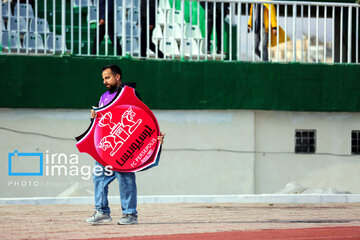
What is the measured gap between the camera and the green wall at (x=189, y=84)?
13578mm

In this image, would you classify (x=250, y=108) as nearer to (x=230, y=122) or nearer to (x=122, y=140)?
(x=230, y=122)

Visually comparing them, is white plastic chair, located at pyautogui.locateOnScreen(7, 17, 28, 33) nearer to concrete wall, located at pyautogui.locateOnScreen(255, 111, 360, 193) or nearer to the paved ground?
the paved ground

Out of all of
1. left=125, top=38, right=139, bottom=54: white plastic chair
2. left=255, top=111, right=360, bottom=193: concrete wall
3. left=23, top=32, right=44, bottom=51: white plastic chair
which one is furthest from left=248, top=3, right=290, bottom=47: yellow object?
left=23, top=32, right=44, bottom=51: white plastic chair

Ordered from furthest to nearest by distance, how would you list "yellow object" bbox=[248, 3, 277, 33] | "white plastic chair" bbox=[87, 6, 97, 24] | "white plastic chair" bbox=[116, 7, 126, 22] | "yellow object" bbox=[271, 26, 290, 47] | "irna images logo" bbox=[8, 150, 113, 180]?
1. "yellow object" bbox=[271, 26, 290, 47]
2. "yellow object" bbox=[248, 3, 277, 33]
3. "white plastic chair" bbox=[87, 6, 97, 24]
4. "white plastic chair" bbox=[116, 7, 126, 22]
5. "irna images logo" bbox=[8, 150, 113, 180]

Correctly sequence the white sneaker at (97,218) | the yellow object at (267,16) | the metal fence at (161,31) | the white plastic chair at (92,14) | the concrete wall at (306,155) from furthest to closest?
the yellow object at (267,16) < the white plastic chair at (92,14) < the concrete wall at (306,155) < the metal fence at (161,31) < the white sneaker at (97,218)

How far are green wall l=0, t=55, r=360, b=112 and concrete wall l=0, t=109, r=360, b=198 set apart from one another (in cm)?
22

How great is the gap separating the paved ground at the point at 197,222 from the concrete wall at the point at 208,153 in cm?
139

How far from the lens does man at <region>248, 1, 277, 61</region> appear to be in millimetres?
14766

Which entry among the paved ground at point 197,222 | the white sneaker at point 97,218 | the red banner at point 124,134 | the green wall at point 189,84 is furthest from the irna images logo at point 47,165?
the white sneaker at point 97,218

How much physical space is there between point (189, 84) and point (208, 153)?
4.45 feet

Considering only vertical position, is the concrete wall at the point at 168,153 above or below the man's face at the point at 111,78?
below

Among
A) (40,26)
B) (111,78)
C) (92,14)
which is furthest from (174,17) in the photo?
(111,78)

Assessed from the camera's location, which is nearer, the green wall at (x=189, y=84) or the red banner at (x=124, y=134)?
the red banner at (x=124, y=134)

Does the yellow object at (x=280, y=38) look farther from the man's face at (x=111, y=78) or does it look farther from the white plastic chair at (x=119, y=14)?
the man's face at (x=111, y=78)
